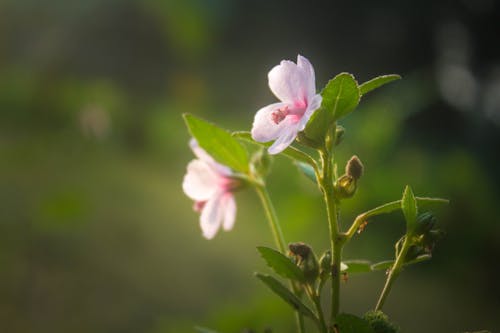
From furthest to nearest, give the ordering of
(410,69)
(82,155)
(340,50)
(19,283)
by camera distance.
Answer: (340,50), (410,69), (82,155), (19,283)

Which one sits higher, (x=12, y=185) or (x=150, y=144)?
(x=150, y=144)

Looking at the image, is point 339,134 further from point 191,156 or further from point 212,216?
point 191,156

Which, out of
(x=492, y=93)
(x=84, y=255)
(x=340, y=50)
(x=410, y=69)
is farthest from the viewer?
(x=340, y=50)

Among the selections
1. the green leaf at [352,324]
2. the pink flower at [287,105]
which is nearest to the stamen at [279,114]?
the pink flower at [287,105]

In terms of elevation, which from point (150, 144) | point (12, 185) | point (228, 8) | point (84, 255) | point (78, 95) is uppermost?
point (228, 8)

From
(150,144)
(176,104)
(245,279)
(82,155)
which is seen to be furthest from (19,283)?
(176,104)

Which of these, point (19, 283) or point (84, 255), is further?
point (84, 255)

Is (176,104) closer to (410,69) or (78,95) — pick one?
(78,95)

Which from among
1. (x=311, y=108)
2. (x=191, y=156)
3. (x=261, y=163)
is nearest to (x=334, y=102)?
(x=311, y=108)
